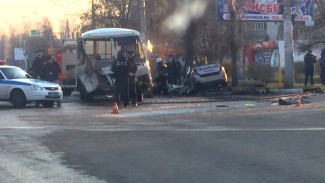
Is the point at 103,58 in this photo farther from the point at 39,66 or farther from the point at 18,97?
the point at 18,97

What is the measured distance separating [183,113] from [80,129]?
4.33 m

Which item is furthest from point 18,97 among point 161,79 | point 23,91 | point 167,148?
point 167,148

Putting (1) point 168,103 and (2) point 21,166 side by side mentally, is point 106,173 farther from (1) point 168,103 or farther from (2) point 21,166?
(1) point 168,103

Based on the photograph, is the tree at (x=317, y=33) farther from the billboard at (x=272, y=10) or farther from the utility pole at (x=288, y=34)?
the utility pole at (x=288, y=34)

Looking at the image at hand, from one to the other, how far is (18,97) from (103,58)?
428cm

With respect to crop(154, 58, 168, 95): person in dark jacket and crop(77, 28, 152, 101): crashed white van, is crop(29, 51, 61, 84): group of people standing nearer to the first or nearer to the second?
crop(77, 28, 152, 101): crashed white van

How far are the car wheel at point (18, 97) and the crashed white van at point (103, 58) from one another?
3.33m

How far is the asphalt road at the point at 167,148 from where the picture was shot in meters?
8.73

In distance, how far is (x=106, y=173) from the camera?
351 inches

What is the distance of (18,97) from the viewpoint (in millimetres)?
22109

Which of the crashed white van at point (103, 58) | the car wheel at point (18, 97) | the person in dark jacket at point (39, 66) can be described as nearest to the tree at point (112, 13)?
the person in dark jacket at point (39, 66)

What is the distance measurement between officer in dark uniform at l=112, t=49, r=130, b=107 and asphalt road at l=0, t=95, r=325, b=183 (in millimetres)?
3340

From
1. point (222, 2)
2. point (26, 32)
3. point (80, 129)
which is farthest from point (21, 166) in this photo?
point (26, 32)

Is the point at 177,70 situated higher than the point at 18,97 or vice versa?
the point at 177,70
